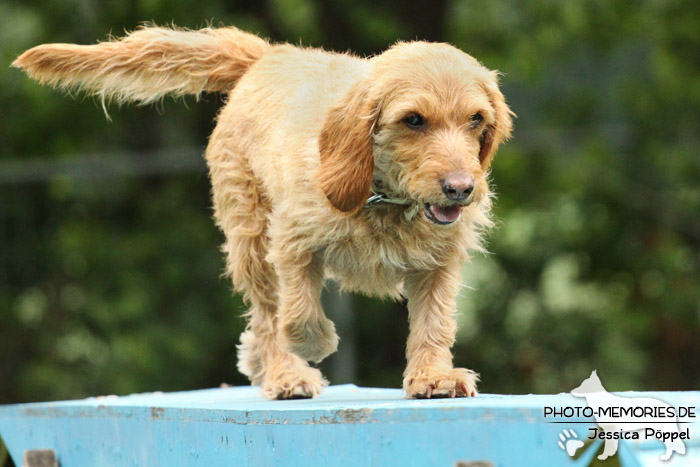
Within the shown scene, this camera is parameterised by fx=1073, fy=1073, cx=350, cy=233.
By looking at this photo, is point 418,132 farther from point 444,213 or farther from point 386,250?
point 386,250

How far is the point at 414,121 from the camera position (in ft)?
13.7

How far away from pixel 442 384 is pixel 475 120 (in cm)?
108

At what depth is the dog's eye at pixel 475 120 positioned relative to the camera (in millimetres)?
4238

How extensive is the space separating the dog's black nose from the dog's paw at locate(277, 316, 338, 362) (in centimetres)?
109

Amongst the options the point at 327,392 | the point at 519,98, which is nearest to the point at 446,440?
the point at 327,392

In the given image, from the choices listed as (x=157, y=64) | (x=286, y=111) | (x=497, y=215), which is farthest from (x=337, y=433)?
(x=497, y=215)

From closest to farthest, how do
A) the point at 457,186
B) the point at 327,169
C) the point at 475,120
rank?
1. the point at 457,186
2. the point at 475,120
3. the point at 327,169

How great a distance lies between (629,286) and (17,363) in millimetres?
6457

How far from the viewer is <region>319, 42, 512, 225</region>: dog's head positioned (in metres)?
4.09

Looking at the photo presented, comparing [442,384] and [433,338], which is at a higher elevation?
[433,338]

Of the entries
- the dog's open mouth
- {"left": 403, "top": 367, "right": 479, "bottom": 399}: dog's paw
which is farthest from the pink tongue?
{"left": 403, "top": 367, "right": 479, "bottom": 399}: dog's paw

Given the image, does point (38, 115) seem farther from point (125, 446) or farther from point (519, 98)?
point (125, 446)

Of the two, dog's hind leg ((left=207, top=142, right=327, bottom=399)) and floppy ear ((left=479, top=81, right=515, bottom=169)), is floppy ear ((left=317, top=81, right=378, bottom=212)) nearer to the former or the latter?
floppy ear ((left=479, top=81, right=515, bottom=169))

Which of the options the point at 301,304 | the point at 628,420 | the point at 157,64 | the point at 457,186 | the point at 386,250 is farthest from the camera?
the point at 157,64
